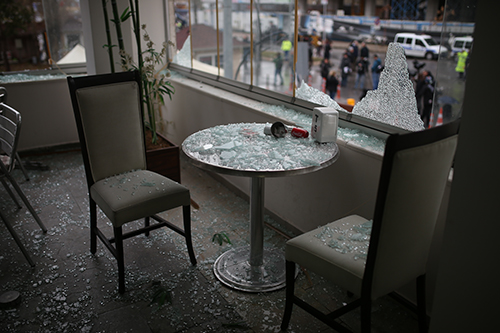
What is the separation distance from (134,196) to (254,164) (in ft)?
2.35

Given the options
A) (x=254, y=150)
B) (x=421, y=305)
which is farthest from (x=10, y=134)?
(x=421, y=305)

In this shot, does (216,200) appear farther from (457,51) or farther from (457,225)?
(457,225)

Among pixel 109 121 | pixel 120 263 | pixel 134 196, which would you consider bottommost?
pixel 120 263

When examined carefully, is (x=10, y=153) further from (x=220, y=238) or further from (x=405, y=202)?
(x=405, y=202)

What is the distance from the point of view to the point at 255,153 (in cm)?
198

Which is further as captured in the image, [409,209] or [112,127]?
[112,127]

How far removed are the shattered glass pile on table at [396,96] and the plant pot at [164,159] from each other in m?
1.64

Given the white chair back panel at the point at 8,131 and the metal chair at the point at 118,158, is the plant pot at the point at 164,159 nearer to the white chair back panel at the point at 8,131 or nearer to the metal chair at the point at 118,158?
the metal chair at the point at 118,158

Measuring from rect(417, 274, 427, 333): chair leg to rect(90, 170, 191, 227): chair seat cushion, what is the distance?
4.05 ft

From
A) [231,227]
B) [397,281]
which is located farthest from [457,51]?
[231,227]

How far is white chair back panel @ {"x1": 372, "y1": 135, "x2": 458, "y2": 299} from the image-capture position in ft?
4.44

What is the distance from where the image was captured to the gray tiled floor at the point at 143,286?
6.31 ft

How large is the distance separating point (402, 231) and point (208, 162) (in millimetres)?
876

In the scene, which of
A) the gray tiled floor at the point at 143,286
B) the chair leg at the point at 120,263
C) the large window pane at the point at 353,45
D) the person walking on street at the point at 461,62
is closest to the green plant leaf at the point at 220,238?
the gray tiled floor at the point at 143,286
